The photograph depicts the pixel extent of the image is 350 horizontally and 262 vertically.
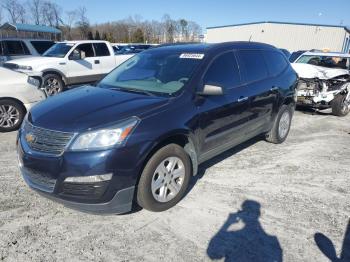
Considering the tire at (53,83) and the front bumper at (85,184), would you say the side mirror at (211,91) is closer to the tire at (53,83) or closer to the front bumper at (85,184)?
the front bumper at (85,184)

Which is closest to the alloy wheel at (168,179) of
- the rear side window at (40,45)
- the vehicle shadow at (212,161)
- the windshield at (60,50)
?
the vehicle shadow at (212,161)

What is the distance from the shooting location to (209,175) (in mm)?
4465

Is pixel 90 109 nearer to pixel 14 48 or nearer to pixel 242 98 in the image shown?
pixel 242 98

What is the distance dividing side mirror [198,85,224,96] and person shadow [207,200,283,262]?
1.36 metres

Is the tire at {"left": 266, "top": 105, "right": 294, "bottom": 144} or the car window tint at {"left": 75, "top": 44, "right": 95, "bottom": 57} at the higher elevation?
the car window tint at {"left": 75, "top": 44, "right": 95, "bottom": 57}

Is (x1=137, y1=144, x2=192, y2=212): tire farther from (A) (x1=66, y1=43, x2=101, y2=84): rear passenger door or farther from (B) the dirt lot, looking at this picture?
(A) (x1=66, y1=43, x2=101, y2=84): rear passenger door

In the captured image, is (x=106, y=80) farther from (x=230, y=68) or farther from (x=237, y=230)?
(x=237, y=230)

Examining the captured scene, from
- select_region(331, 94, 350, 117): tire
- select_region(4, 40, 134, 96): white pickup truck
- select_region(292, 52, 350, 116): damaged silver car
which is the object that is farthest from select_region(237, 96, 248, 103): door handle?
select_region(4, 40, 134, 96): white pickup truck

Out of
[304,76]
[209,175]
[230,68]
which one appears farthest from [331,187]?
[304,76]

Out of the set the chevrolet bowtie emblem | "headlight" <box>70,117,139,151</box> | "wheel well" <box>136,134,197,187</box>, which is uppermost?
"headlight" <box>70,117,139,151</box>

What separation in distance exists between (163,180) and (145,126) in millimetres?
670

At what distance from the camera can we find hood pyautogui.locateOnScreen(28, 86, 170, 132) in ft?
9.99

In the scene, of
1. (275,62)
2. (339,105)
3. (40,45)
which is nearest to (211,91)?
(275,62)

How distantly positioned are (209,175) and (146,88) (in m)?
1.52
